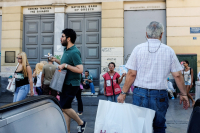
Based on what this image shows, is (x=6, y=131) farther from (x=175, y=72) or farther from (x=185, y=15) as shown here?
(x=185, y=15)

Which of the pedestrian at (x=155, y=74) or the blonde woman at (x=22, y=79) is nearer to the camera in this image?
the pedestrian at (x=155, y=74)

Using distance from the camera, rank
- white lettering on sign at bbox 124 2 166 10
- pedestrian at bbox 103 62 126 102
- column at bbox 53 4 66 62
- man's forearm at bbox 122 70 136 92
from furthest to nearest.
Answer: column at bbox 53 4 66 62 < white lettering on sign at bbox 124 2 166 10 < pedestrian at bbox 103 62 126 102 < man's forearm at bbox 122 70 136 92

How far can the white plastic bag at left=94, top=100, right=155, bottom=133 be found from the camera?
256 centimetres

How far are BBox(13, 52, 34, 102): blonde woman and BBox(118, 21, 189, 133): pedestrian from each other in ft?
9.09

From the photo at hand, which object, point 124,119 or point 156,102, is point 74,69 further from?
point 156,102

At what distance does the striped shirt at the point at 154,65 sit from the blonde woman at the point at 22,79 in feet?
9.78

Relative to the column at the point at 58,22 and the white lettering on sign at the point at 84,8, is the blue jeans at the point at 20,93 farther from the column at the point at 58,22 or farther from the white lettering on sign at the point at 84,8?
the white lettering on sign at the point at 84,8

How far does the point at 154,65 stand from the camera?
277 cm

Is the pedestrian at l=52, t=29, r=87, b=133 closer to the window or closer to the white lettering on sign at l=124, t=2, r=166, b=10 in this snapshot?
the white lettering on sign at l=124, t=2, r=166, b=10

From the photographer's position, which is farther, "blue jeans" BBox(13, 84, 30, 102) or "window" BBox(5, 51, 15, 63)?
"window" BBox(5, 51, 15, 63)

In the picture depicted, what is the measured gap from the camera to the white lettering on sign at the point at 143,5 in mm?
10706

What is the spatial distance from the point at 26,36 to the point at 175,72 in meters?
10.6

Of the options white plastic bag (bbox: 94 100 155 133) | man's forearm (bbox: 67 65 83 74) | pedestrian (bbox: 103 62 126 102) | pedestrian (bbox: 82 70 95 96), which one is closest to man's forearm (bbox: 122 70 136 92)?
white plastic bag (bbox: 94 100 155 133)

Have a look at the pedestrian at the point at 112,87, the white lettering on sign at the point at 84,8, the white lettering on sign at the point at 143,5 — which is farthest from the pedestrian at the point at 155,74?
the white lettering on sign at the point at 84,8
